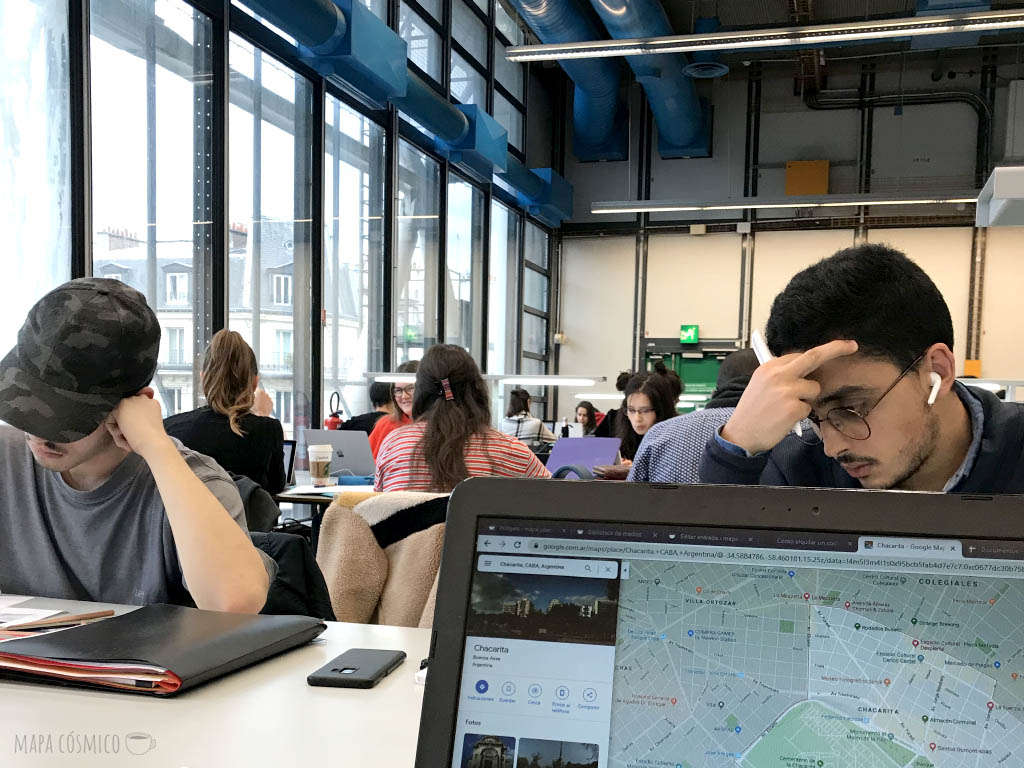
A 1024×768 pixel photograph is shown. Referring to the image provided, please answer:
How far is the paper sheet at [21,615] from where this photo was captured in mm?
1274

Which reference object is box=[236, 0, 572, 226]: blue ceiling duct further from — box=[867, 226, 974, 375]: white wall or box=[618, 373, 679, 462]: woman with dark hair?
box=[867, 226, 974, 375]: white wall

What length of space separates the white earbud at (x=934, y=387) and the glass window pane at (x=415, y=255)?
21.0 feet

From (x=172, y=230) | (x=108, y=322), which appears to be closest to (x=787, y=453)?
(x=108, y=322)

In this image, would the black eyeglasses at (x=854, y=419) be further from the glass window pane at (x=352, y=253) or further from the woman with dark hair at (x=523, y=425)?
the glass window pane at (x=352, y=253)

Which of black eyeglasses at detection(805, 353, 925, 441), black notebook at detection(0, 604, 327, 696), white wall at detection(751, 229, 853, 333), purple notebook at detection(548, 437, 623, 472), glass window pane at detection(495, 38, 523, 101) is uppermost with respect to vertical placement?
glass window pane at detection(495, 38, 523, 101)

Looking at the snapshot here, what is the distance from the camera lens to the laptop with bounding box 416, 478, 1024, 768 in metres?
0.63

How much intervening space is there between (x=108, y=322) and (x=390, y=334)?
19.6 feet

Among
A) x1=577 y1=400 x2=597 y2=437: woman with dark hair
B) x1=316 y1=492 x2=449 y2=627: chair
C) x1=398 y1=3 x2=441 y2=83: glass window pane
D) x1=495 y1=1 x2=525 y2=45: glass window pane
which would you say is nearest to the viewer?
x1=316 y1=492 x2=449 y2=627: chair

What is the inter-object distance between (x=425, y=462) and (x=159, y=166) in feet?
9.04

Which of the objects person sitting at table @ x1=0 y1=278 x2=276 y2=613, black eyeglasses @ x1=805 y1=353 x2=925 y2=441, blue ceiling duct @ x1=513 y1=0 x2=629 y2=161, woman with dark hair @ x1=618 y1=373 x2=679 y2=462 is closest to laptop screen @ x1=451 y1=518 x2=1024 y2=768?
black eyeglasses @ x1=805 y1=353 x2=925 y2=441

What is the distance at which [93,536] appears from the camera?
1.53 metres

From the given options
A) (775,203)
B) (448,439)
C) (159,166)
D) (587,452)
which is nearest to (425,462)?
(448,439)

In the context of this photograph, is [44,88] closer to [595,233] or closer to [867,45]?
[595,233]

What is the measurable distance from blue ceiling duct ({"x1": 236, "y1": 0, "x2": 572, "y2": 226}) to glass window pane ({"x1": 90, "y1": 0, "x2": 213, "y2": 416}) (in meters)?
0.54
